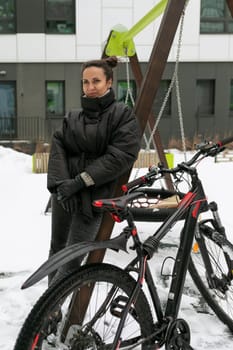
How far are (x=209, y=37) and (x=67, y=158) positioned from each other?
1373 cm

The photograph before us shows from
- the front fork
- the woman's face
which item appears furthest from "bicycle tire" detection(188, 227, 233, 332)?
the woman's face

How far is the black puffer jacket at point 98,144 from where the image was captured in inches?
90.7

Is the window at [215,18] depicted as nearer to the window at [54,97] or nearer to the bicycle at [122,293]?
the window at [54,97]

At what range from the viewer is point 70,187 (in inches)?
90.1

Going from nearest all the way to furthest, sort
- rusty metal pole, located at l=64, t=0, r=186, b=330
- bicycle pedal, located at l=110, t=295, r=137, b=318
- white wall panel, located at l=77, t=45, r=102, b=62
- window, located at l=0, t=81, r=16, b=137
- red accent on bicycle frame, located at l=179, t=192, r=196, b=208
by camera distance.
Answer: bicycle pedal, located at l=110, t=295, r=137, b=318 → red accent on bicycle frame, located at l=179, t=192, r=196, b=208 → rusty metal pole, located at l=64, t=0, r=186, b=330 → white wall panel, located at l=77, t=45, r=102, b=62 → window, located at l=0, t=81, r=16, b=137

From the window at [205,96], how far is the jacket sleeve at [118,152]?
13.6 meters

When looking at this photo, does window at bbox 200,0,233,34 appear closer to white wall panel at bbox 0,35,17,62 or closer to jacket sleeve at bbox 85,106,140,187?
white wall panel at bbox 0,35,17,62

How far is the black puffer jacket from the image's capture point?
7.55 ft

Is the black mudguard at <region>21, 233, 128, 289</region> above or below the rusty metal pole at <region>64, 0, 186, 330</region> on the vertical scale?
below

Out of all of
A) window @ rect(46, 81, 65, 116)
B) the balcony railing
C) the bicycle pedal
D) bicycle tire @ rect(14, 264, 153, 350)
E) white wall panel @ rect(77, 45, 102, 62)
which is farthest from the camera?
window @ rect(46, 81, 65, 116)

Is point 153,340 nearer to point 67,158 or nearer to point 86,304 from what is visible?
point 86,304

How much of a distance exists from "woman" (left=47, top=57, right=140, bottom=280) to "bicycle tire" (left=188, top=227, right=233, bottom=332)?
0.71m

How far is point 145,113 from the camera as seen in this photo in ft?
8.30

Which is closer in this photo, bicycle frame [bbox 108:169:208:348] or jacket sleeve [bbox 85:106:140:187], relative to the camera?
bicycle frame [bbox 108:169:208:348]
